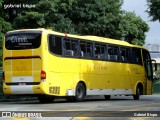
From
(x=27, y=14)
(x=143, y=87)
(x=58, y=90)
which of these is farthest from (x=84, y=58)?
(x=27, y=14)

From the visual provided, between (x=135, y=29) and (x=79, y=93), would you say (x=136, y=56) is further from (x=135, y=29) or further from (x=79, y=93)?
(x=135, y=29)

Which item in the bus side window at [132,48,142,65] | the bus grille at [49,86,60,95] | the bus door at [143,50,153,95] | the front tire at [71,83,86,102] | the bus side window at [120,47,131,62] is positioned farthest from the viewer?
the bus door at [143,50,153,95]

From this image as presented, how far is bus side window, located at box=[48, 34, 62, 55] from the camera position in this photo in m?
23.4

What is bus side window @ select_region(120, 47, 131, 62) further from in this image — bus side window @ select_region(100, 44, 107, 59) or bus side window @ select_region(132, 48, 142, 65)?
bus side window @ select_region(100, 44, 107, 59)

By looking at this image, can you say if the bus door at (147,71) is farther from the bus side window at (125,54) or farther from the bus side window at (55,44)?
the bus side window at (55,44)

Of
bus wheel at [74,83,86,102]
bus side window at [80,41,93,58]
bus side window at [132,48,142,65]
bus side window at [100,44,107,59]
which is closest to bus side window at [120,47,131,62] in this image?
bus side window at [132,48,142,65]

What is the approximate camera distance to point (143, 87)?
31594mm

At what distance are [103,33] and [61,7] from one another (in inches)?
263

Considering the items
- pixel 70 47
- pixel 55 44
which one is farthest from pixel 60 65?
pixel 70 47

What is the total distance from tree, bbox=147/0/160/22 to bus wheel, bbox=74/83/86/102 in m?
6.55

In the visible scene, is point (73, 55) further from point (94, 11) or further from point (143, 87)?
point (94, 11)

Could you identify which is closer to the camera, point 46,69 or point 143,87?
point 46,69

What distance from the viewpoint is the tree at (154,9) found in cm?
2894

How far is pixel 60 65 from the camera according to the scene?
24078 millimetres
